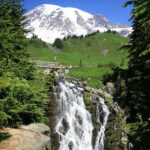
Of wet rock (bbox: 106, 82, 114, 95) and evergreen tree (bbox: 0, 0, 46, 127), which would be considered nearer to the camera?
evergreen tree (bbox: 0, 0, 46, 127)

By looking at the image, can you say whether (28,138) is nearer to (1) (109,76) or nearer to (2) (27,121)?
(2) (27,121)

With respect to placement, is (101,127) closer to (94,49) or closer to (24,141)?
(24,141)

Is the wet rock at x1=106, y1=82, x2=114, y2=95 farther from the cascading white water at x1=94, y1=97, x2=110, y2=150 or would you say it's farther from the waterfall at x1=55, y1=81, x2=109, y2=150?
the waterfall at x1=55, y1=81, x2=109, y2=150

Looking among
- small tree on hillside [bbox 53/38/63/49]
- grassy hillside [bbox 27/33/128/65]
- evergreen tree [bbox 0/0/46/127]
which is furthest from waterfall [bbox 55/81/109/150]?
small tree on hillside [bbox 53/38/63/49]

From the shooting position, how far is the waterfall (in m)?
17.2

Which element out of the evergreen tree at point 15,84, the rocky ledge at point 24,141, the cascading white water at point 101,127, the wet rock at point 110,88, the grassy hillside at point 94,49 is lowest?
the cascading white water at point 101,127

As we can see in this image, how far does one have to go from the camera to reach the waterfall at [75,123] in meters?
17.2

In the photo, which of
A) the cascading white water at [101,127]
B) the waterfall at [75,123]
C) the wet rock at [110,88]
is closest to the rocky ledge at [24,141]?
the waterfall at [75,123]

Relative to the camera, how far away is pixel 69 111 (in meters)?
20.0

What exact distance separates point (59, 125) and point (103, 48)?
98.2 m

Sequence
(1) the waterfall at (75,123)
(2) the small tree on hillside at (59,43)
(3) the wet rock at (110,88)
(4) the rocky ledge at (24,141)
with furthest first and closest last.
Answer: (2) the small tree on hillside at (59,43) → (3) the wet rock at (110,88) → (1) the waterfall at (75,123) → (4) the rocky ledge at (24,141)

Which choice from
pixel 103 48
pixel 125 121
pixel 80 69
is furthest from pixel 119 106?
pixel 103 48

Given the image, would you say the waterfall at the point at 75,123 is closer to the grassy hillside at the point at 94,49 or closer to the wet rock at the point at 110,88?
the wet rock at the point at 110,88

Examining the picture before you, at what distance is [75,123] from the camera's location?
19.0 metres
